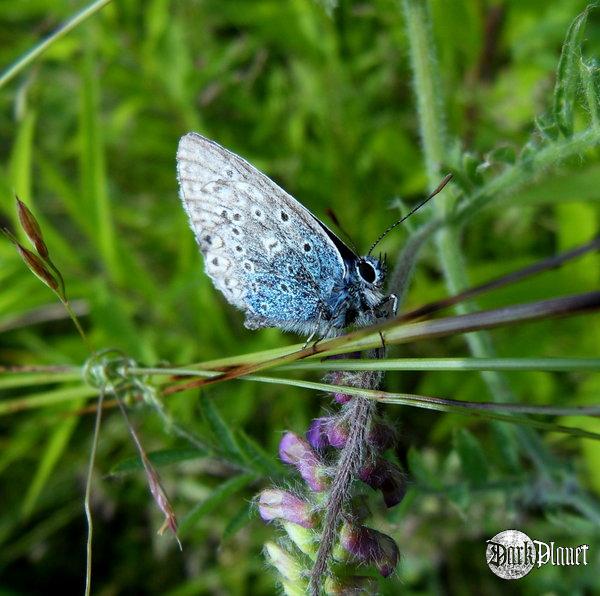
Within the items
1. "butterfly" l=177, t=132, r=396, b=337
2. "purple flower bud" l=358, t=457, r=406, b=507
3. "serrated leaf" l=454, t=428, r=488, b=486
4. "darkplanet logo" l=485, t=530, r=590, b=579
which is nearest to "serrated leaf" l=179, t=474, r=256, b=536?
"butterfly" l=177, t=132, r=396, b=337

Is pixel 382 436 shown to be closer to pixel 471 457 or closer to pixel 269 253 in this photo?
pixel 269 253

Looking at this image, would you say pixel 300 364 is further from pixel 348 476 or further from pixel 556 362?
pixel 556 362

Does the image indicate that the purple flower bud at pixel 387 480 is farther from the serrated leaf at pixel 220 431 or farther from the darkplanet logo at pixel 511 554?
the darkplanet logo at pixel 511 554

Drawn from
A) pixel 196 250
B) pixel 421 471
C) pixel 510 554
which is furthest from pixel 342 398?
pixel 196 250

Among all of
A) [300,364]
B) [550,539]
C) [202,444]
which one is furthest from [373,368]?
[550,539]

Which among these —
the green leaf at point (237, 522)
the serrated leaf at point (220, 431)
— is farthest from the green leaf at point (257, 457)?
the green leaf at point (237, 522)

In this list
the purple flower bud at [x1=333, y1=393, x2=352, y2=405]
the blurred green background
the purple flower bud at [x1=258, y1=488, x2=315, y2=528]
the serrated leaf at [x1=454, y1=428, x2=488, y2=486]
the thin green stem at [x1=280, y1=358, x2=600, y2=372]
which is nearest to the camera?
the thin green stem at [x1=280, y1=358, x2=600, y2=372]

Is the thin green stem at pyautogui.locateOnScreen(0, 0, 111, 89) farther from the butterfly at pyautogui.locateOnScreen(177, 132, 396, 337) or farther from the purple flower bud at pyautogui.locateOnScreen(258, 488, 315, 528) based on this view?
the purple flower bud at pyautogui.locateOnScreen(258, 488, 315, 528)
